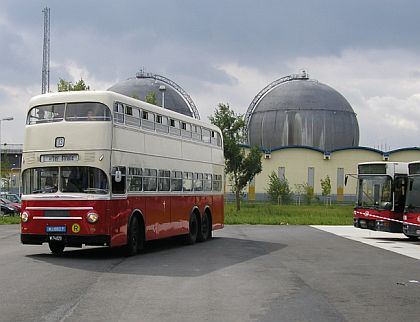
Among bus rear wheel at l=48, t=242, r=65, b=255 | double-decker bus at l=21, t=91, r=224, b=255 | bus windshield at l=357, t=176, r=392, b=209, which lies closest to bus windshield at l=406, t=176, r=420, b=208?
bus windshield at l=357, t=176, r=392, b=209

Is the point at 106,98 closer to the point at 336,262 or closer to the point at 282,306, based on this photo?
the point at 336,262

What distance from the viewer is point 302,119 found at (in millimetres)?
88062

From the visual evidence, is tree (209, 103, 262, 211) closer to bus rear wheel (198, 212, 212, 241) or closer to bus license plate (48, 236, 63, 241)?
bus rear wheel (198, 212, 212, 241)

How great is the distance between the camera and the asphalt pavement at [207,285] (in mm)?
9516

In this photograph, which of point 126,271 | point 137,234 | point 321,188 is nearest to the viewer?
point 126,271

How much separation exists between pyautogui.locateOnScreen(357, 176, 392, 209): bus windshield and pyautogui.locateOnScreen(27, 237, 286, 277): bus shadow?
5.87 metres

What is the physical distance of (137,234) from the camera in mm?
18344

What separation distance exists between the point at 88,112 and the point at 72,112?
1.31ft

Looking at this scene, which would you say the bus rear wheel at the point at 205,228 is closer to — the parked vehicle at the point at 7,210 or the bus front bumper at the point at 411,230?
the bus front bumper at the point at 411,230

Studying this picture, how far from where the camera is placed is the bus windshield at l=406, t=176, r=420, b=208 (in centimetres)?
2478

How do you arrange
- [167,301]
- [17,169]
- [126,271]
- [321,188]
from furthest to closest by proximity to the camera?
[17,169] → [321,188] → [126,271] → [167,301]

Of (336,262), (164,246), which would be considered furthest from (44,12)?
(336,262)

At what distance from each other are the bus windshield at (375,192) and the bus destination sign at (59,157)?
46.7 ft

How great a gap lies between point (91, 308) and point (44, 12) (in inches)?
2205
